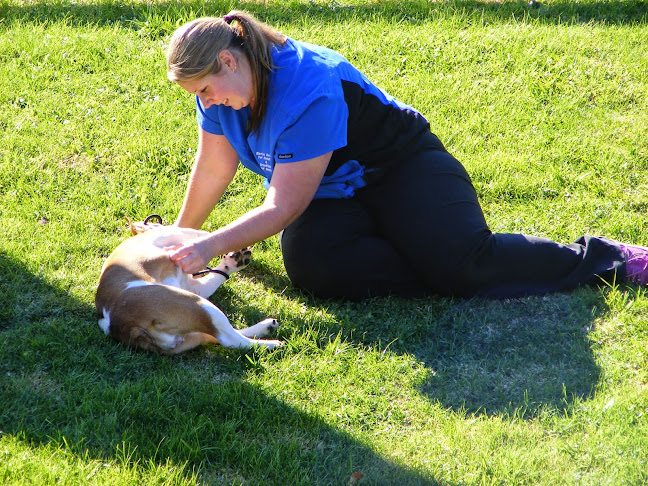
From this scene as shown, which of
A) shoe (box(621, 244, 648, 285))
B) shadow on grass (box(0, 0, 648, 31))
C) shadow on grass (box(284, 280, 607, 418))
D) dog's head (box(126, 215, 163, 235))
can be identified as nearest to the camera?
shadow on grass (box(284, 280, 607, 418))

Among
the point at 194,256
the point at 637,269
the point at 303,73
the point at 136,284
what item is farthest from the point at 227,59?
the point at 637,269

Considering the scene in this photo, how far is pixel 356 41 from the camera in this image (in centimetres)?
629

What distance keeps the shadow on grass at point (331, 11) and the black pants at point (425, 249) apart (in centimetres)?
323

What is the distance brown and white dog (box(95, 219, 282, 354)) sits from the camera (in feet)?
11.4

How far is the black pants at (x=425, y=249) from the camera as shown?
3.72m

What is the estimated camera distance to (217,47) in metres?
3.19

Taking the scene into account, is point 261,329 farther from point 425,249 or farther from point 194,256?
point 425,249

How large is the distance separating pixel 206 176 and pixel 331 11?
3375 mm

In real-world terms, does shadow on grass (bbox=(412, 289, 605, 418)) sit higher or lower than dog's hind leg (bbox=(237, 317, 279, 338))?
higher

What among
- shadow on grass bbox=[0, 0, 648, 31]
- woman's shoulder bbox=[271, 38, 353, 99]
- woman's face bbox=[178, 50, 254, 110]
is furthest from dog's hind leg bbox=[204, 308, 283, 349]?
shadow on grass bbox=[0, 0, 648, 31]

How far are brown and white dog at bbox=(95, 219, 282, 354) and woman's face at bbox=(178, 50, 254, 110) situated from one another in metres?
0.97

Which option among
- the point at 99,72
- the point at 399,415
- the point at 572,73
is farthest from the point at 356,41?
the point at 399,415

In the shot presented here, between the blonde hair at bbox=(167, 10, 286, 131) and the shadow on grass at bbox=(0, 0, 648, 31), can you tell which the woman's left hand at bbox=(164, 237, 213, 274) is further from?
the shadow on grass at bbox=(0, 0, 648, 31)

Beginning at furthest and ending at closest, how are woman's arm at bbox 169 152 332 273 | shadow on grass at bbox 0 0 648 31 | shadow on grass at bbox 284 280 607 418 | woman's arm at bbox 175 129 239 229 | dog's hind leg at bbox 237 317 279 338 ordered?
shadow on grass at bbox 0 0 648 31
woman's arm at bbox 175 129 239 229
dog's hind leg at bbox 237 317 279 338
woman's arm at bbox 169 152 332 273
shadow on grass at bbox 284 280 607 418
